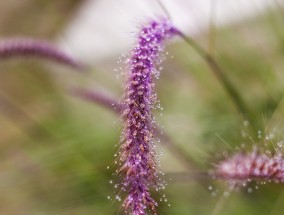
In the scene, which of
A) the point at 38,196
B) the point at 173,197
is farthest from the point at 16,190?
the point at 173,197

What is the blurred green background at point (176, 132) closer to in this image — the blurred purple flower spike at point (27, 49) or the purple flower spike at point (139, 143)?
the blurred purple flower spike at point (27, 49)

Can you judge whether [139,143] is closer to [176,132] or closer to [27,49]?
[27,49]

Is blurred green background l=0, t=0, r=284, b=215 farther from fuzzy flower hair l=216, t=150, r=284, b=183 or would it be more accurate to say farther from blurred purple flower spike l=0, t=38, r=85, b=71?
fuzzy flower hair l=216, t=150, r=284, b=183

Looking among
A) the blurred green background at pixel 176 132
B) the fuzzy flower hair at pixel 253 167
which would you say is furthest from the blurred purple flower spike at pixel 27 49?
the fuzzy flower hair at pixel 253 167

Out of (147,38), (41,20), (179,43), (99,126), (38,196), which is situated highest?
(41,20)

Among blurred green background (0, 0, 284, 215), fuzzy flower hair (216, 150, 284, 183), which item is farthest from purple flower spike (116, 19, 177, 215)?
blurred green background (0, 0, 284, 215)

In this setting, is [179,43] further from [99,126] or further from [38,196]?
[38,196]

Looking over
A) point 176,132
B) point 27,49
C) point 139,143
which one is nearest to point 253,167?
point 139,143
